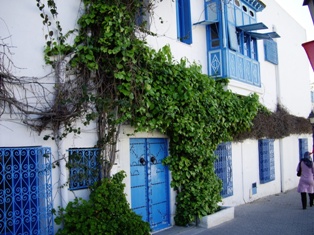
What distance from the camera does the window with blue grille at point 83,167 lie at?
6469mm

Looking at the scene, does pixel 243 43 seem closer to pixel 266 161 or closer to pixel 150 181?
pixel 266 161

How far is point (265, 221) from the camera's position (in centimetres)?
933

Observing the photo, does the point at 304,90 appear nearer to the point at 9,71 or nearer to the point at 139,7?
the point at 139,7

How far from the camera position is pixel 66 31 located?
666 centimetres

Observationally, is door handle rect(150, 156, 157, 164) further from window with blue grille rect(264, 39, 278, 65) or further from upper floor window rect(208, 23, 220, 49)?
window with blue grille rect(264, 39, 278, 65)

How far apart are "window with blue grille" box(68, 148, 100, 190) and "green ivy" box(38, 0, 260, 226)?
345 millimetres

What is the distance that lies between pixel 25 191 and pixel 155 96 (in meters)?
3.11

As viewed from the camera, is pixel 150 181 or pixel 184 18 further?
pixel 184 18

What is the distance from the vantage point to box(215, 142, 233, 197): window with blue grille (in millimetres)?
10898

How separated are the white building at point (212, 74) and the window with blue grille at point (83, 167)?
0.26 feet

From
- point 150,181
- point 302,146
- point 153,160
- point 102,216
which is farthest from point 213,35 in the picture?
point 302,146

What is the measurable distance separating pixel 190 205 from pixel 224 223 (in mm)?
1071

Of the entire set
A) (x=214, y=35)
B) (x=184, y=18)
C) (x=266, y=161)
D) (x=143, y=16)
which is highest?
(x=184, y=18)

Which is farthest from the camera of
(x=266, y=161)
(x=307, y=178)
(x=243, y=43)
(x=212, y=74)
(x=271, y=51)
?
(x=271, y=51)
